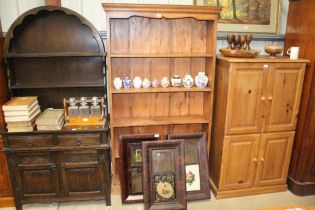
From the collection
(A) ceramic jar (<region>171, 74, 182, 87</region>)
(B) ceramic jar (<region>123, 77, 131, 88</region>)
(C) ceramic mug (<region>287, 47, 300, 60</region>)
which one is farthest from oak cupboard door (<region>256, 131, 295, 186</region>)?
(B) ceramic jar (<region>123, 77, 131, 88</region>)

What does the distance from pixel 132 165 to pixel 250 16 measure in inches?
80.0

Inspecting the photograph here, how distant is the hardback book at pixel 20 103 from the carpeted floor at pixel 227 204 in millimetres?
985

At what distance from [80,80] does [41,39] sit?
52 centimetres

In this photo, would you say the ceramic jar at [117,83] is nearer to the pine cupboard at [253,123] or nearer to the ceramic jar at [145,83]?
the ceramic jar at [145,83]

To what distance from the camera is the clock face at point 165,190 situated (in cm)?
226

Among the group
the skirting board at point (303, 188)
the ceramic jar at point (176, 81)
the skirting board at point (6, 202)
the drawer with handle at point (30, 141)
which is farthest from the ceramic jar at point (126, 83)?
the skirting board at point (303, 188)

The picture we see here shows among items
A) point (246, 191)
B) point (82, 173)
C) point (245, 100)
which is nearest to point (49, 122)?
point (82, 173)

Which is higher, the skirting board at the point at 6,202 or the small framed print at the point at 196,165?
the small framed print at the point at 196,165

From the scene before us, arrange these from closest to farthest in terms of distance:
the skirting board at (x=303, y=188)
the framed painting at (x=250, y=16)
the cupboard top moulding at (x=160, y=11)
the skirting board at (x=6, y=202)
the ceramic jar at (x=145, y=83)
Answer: the cupboard top moulding at (x=160, y=11)
the skirting board at (x=6, y=202)
the ceramic jar at (x=145, y=83)
the skirting board at (x=303, y=188)
the framed painting at (x=250, y=16)

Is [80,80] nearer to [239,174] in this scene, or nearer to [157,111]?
[157,111]

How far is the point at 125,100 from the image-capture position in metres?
2.63

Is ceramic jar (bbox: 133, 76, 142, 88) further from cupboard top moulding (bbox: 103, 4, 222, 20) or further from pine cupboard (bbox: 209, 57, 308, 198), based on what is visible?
pine cupboard (bbox: 209, 57, 308, 198)

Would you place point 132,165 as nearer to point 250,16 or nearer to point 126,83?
point 126,83

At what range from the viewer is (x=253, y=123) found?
240cm
